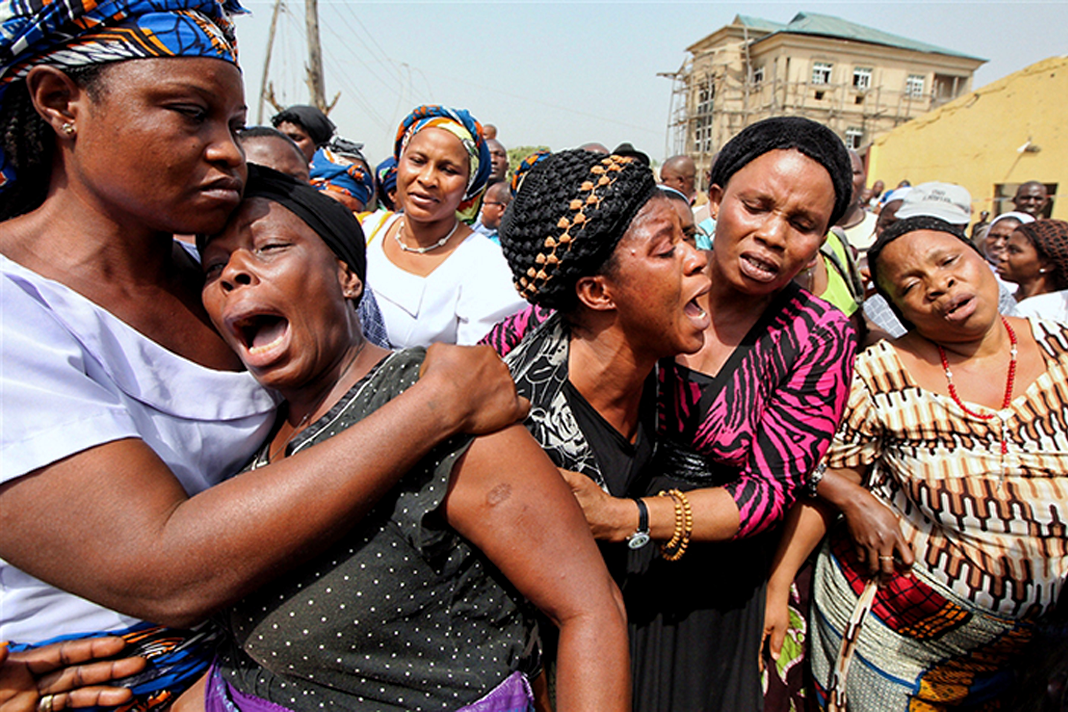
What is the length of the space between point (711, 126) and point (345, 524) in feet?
140

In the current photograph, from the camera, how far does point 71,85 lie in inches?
47.8

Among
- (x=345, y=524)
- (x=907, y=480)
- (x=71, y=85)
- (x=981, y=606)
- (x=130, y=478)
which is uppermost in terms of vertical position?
(x=71, y=85)

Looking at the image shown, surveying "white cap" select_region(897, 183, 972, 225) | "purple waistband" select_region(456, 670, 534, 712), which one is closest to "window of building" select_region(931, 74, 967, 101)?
"white cap" select_region(897, 183, 972, 225)

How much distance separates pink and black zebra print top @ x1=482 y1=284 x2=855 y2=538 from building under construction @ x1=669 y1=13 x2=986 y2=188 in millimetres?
Result: 38315

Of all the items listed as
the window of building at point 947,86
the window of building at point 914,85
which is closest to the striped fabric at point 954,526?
the window of building at point 914,85

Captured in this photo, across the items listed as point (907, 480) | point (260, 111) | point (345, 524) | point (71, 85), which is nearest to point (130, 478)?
point (345, 524)

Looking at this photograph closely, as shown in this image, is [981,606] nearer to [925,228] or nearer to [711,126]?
Answer: [925,228]

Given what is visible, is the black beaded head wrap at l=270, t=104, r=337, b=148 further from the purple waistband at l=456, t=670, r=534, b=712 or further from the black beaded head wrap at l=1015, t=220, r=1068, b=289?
the black beaded head wrap at l=1015, t=220, r=1068, b=289

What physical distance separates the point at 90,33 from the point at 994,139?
80.7 feet

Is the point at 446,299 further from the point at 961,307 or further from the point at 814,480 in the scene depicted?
the point at 961,307

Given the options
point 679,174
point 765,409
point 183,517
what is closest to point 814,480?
point 765,409

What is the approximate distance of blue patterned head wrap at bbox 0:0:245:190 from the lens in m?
1.17

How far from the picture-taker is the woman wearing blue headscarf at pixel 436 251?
3.14m

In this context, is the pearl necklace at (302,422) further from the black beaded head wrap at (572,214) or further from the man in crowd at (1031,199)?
the man in crowd at (1031,199)
